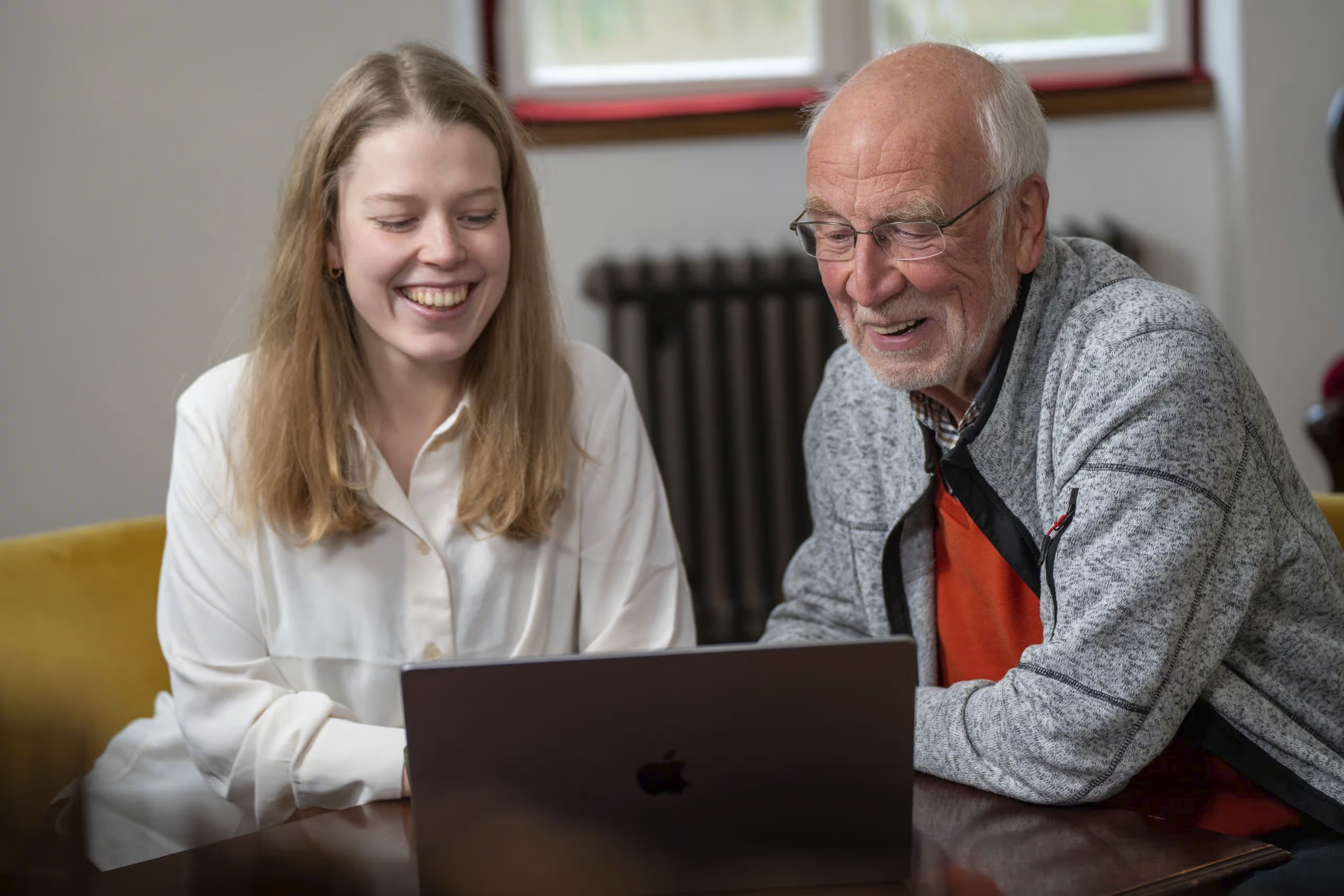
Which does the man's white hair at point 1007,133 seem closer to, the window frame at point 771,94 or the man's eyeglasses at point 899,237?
the man's eyeglasses at point 899,237

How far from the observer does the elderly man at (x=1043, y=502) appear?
1.09m

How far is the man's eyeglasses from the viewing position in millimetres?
1294

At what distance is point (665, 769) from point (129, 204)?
235 centimetres

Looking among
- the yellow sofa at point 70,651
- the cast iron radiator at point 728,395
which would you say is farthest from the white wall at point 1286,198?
the yellow sofa at point 70,651

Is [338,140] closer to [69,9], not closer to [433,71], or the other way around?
[433,71]

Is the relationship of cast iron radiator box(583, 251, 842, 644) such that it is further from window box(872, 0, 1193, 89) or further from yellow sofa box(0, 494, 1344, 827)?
yellow sofa box(0, 494, 1344, 827)

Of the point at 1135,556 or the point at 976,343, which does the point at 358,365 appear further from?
the point at 1135,556

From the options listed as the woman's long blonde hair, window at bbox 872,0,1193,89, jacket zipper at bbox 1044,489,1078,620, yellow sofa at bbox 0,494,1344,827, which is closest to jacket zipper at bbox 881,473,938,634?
jacket zipper at bbox 1044,489,1078,620

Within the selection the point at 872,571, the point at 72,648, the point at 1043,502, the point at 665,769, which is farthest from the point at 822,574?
the point at 72,648

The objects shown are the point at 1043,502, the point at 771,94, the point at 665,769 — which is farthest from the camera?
the point at 771,94

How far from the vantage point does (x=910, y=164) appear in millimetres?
1278

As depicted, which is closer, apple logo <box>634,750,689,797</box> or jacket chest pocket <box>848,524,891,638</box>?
apple logo <box>634,750,689,797</box>

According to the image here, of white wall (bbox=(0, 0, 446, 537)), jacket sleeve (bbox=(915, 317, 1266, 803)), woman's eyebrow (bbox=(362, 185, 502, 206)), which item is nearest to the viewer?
jacket sleeve (bbox=(915, 317, 1266, 803))

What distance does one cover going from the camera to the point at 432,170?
1382mm
